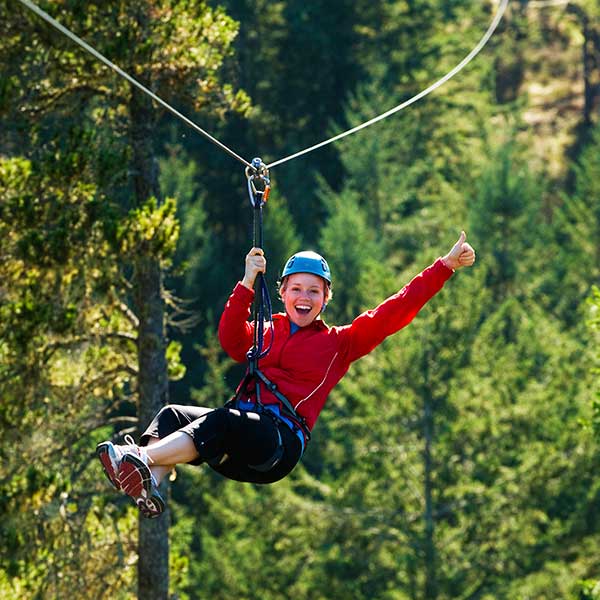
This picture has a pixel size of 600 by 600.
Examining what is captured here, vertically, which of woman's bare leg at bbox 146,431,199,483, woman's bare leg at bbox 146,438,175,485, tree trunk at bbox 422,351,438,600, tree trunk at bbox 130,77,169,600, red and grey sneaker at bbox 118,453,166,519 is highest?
tree trunk at bbox 422,351,438,600

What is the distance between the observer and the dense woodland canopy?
Result: 12.1 meters

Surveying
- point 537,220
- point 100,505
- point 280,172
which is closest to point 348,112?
point 280,172

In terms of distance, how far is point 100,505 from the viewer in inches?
530

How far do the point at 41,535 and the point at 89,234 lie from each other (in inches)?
113

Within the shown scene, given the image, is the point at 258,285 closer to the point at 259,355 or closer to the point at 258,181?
the point at 259,355

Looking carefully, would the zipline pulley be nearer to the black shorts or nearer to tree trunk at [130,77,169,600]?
the black shorts

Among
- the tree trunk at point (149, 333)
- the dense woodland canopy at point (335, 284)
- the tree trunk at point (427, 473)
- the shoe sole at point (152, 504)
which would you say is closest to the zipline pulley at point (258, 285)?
the shoe sole at point (152, 504)

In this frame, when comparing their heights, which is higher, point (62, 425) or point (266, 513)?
point (266, 513)

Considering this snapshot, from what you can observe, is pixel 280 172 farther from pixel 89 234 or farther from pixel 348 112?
pixel 89 234

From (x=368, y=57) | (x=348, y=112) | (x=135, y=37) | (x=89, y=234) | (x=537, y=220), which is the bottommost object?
(x=89, y=234)

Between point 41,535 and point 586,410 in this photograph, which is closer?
point 41,535

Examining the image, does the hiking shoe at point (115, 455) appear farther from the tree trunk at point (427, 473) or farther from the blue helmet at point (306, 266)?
the tree trunk at point (427, 473)

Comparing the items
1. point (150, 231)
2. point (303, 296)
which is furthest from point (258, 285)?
point (150, 231)

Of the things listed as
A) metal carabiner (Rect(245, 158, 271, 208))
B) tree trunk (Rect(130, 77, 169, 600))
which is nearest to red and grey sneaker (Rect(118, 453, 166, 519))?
metal carabiner (Rect(245, 158, 271, 208))
